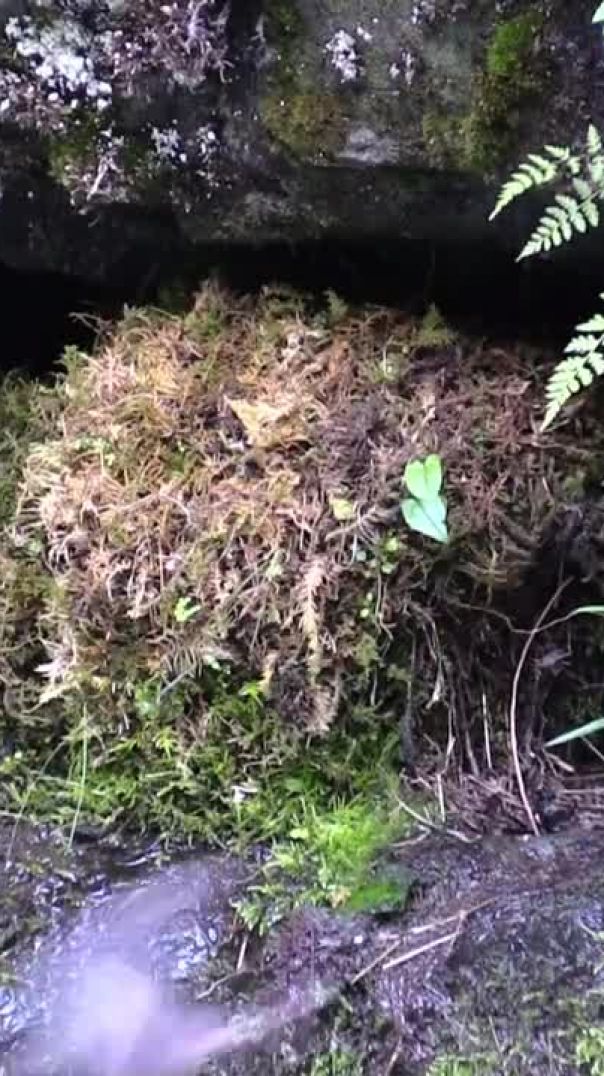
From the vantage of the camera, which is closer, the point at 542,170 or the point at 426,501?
the point at 542,170

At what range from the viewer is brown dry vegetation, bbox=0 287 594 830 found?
6.73 feet

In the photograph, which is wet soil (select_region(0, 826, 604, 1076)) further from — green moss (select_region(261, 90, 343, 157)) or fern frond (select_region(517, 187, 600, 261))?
green moss (select_region(261, 90, 343, 157))

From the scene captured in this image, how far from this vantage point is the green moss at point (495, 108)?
173 cm

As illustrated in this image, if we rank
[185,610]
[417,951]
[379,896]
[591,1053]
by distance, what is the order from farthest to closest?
[185,610], [379,896], [417,951], [591,1053]

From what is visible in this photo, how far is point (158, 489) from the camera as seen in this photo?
87.2 inches

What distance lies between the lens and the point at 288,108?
1920 mm

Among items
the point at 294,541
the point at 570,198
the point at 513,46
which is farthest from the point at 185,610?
the point at 513,46

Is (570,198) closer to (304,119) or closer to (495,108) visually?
(495,108)

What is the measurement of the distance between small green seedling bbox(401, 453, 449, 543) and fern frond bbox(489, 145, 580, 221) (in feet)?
1.67

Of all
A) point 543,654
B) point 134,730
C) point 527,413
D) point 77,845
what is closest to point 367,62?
point 527,413

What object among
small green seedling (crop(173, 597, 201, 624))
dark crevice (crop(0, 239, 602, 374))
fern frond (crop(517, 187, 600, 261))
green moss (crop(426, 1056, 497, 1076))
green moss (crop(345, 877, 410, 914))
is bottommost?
green moss (crop(426, 1056, 497, 1076))

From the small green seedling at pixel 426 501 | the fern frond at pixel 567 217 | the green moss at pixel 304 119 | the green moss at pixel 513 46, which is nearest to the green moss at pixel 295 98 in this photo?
the green moss at pixel 304 119

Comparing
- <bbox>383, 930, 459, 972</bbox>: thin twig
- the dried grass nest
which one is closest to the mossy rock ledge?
the dried grass nest

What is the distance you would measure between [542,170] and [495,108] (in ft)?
0.47
